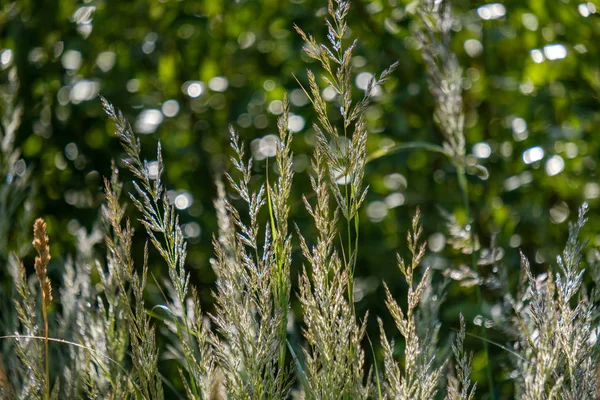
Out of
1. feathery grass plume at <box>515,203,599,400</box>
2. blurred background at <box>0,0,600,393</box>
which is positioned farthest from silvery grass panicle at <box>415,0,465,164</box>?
blurred background at <box>0,0,600,393</box>

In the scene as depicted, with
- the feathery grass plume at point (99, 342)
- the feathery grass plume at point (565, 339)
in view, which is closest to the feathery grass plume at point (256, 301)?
the feathery grass plume at point (99, 342)

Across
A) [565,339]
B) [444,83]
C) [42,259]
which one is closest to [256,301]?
[42,259]

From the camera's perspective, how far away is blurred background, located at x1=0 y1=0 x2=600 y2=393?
7.39 feet

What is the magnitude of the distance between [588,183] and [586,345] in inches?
53.6

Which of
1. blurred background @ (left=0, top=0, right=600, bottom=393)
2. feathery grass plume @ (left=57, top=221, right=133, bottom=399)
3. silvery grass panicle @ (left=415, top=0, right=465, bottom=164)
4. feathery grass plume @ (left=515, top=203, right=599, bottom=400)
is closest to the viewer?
feathery grass plume @ (left=515, top=203, right=599, bottom=400)

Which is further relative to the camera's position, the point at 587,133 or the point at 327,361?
the point at 587,133

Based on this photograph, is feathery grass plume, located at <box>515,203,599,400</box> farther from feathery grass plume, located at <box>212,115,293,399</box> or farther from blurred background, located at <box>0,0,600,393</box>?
blurred background, located at <box>0,0,600,393</box>

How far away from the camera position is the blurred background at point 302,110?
2254mm

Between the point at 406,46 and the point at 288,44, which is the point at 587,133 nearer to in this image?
the point at 406,46

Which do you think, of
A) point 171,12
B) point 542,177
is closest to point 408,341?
point 542,177

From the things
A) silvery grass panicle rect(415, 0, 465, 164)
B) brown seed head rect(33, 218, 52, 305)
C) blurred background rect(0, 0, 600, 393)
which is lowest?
blurred background rect(0, 0, 600, 393)

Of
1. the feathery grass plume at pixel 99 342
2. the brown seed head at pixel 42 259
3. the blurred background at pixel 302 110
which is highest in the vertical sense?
the brown seed head at pixel 42 259

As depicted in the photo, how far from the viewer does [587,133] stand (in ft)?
7.47

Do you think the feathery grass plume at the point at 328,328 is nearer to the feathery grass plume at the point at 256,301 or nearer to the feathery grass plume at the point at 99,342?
the feathery grass plume at the point at 256,301
